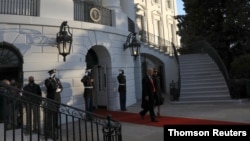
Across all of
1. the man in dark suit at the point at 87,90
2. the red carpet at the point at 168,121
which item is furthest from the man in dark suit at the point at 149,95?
the man in dark suit at the point at 87,90

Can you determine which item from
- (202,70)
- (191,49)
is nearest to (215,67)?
(202,70)

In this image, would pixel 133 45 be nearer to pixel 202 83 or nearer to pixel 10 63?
pixel 202 83

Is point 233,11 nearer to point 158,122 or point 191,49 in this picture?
point 191,49

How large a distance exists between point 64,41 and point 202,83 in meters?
8.11

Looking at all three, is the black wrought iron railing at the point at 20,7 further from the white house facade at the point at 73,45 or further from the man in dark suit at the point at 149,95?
the man in dark suit at the point at 149,95

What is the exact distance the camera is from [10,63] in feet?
32.6

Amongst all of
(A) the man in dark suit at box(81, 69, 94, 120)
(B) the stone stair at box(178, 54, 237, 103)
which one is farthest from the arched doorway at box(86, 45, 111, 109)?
(B) the stone stair at box(178, 54, 237, 103)

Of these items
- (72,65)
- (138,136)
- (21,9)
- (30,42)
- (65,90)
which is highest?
(21,9)

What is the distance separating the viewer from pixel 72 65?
11.3 metres

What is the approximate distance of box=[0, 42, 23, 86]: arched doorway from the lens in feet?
32.2

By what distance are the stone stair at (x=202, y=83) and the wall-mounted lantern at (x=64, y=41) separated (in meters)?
Answer: 6.57

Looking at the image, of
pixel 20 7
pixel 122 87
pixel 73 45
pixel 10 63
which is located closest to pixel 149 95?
pixel 122 87

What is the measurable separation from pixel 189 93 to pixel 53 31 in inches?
298

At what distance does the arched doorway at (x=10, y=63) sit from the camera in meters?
9.81
